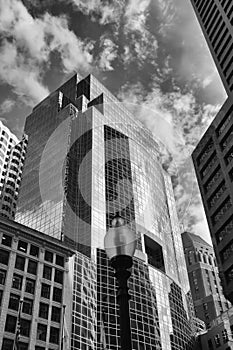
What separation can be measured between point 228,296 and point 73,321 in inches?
1003

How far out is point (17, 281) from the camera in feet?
169

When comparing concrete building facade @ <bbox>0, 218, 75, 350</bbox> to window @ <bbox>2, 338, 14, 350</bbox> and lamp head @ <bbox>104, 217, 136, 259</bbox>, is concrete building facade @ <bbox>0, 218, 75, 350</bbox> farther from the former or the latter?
lamp head @ <bbox>104, 217, 136, 259</bbox>

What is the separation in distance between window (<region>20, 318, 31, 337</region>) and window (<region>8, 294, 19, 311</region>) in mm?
1835

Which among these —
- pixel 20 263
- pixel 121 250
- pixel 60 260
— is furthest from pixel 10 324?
pixel 121 250

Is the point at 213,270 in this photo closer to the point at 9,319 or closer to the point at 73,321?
the point at 73,321

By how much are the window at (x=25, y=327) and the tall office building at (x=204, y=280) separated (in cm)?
8172

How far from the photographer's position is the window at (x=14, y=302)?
48.6 meters

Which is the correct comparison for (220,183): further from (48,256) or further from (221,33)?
(221,33)

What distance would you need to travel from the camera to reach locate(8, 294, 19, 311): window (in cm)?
4856

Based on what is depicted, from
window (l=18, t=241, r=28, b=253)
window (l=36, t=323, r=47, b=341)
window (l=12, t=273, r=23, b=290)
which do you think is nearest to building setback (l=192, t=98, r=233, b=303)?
window (l=36, t=323, r=47, b=341)

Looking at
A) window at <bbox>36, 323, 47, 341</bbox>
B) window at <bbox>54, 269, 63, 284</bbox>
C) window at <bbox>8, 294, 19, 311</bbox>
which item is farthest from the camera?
window at <bbox>54, 269, 63, 284</bbox>

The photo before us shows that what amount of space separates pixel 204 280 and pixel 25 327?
322 ft

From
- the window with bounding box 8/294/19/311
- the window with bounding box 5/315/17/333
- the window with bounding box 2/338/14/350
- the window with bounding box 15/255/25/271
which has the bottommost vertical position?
the window with bounding box 2/338/14/350

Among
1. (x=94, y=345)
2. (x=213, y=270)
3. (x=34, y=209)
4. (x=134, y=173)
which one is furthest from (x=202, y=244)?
(x=134, y=173)
